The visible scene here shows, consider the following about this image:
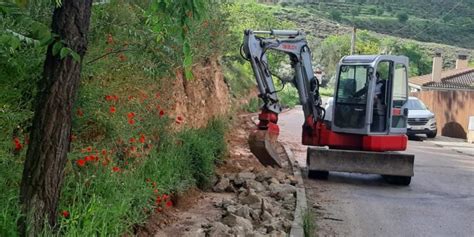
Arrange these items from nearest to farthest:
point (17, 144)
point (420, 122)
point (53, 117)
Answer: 1. point (53, 117)
2. point (17, 144)
3. point (420, 122)

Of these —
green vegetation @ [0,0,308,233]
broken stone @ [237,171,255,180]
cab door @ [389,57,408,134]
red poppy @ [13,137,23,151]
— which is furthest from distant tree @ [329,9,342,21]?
red poppy @ [13,137,23,151]

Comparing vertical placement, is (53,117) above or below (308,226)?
above

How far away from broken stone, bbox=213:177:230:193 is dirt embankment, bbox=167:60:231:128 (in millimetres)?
1619

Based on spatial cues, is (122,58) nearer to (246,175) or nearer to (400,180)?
(246,175)

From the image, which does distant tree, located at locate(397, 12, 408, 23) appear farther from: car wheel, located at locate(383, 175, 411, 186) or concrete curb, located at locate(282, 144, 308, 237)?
car wheel, located at locate(383, 175, 411, 186)

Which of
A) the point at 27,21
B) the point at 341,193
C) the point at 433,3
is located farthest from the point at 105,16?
the point at 433,3

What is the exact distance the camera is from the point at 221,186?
10141 millimetres

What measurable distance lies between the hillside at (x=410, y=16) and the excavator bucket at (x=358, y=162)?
65323 mm

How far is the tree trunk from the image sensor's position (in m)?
4.53

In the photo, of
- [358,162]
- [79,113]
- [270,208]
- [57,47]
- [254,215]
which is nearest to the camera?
[57,47]

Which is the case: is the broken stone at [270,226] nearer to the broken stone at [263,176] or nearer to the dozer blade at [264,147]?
the broken stone at [263,176]

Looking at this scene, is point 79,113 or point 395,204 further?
point 395,204

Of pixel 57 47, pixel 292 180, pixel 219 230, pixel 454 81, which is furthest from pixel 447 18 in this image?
pixel 57 47

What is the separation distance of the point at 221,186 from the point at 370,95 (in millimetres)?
4533
